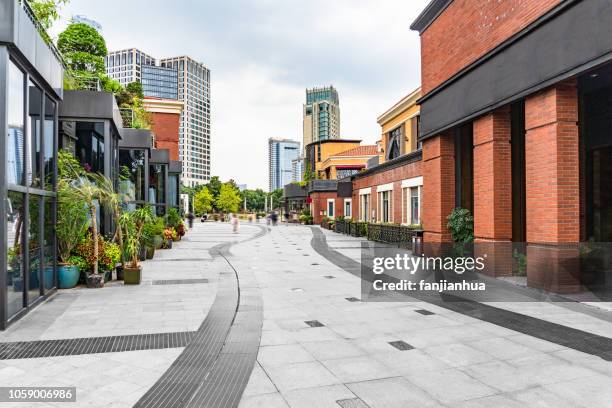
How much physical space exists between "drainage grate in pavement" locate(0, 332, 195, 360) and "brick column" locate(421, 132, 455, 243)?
9505 mm

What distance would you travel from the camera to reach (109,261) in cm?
1038

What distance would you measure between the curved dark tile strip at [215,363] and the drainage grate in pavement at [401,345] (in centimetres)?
190

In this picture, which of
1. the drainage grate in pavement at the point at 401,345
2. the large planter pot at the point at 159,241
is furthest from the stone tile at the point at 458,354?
the large planter pot at the point at 159,241

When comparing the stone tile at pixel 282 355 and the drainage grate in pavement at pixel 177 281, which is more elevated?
the drainage grate in pavement at pixel 177 281

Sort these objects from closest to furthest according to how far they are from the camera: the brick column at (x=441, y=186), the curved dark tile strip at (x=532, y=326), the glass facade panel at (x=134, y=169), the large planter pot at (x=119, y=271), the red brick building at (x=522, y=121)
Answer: the curved dark tile strip at (x=532, y=326) → the red brick building at (x=522, y=121) → the large planter pot at (x=119, y=271) → the brick column at (x=441, y=186) → the glass facade panel at (x=134, y=169)

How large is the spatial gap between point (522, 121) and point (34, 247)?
12206 mm

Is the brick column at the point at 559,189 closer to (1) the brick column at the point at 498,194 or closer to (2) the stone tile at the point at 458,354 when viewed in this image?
(1) the brick column at the point at 498,194

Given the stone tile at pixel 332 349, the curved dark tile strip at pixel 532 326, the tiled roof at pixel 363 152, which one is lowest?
the stone tile at pixel 332 349

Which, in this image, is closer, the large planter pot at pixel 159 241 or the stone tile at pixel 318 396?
the stone tile at pixel 318 396

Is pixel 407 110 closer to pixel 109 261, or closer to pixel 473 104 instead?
pixel 473 104

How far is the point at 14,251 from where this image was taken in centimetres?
700

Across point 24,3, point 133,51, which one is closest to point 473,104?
point 24,3

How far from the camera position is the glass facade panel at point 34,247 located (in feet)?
25.7

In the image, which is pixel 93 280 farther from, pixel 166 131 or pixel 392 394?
pixel 166 131
